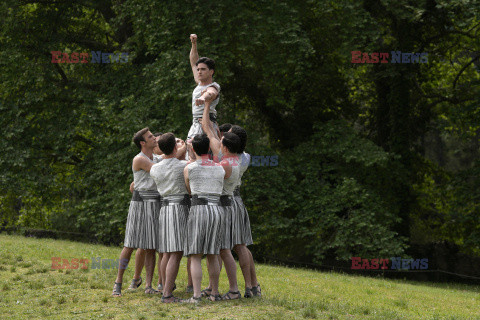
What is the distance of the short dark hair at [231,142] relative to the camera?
8156 millimetres

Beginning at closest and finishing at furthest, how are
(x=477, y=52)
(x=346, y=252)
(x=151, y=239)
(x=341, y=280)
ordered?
(x=151, y=239)
(x=341, y=280)
(x=346, y=252)
(x=477, y=52)

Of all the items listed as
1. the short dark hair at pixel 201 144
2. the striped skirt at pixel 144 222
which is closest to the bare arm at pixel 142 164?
the striped skirt at pixel 144 222

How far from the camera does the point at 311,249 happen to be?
61.0 feet

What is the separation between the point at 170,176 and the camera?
26.8ft

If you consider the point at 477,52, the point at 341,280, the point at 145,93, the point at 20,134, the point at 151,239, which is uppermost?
the point at 477,52

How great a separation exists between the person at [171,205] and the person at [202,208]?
219mm

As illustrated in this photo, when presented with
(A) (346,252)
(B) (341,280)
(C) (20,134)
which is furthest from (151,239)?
(C) (20,134)

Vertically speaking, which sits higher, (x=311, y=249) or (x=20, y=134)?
(x=20, y=134)

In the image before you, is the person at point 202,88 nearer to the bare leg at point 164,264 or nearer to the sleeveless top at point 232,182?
the sleeveless top at point 232,182

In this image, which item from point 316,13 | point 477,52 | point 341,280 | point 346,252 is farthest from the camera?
point 477,52

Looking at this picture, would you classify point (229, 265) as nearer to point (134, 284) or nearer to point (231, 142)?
point (231, 142)

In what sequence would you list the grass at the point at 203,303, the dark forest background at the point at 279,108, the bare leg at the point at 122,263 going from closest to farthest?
the grass at the point at 203,303, the bare leg at the point at 122,263, the dark forest background at the point at 279,108

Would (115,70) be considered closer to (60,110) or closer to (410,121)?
(60,110)

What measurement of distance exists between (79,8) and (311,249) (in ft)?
36.7
